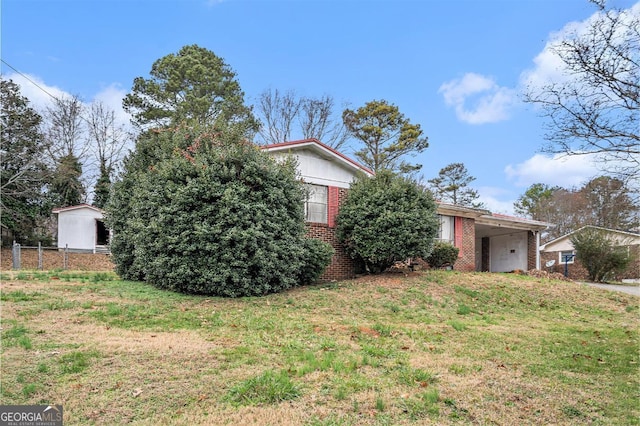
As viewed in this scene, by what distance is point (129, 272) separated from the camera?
35.5ft

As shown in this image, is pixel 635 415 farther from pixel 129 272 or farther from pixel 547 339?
pixel 129 272

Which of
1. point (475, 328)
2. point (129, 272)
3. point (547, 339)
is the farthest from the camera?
point (129, 272)

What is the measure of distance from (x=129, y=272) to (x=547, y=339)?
9.47m

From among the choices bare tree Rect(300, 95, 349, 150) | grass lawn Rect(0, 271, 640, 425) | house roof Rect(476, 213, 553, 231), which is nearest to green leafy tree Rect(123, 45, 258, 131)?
bare tree Rect(300, 95, 349, 150)

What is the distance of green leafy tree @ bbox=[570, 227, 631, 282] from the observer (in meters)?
18.2

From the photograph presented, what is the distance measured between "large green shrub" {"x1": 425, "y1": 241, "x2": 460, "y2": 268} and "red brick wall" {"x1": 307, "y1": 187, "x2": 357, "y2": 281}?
3701 millimetres

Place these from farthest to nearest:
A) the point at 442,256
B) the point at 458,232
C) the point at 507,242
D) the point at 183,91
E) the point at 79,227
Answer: the point at 183,91 → the point at 79,227 → the point at 507,242 → the point at 458,232 → the point at 442,256

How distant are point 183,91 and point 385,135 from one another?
13532 mm

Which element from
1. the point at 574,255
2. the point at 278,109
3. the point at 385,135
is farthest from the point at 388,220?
the point at 278,109

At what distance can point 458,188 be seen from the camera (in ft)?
112

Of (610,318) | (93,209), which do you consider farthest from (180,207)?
(93,209)

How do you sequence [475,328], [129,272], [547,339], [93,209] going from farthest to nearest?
1. [93,209]
2. [129,272]
3. [475,328]
4. [547,339]

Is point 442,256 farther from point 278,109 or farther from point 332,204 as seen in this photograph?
point 278,109

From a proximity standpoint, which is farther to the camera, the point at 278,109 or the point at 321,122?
the point at 321,122
